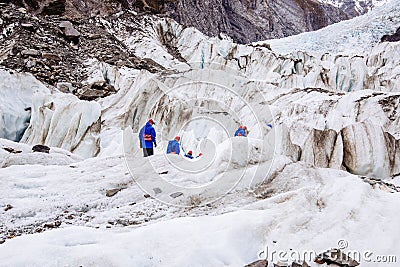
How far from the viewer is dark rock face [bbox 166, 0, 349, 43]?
45656 mm

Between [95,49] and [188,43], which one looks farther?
[188,43]

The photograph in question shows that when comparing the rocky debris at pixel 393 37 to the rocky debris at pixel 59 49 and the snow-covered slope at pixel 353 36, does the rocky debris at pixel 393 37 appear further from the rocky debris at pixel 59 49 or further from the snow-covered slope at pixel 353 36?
the rocky debris at pixel 59 49

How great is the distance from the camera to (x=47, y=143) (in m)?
10.3

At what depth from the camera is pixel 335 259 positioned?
2.89m

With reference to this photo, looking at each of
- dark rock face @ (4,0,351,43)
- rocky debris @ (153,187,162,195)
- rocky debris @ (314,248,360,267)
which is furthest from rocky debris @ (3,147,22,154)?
dark rock face @ (4,0,351,43)

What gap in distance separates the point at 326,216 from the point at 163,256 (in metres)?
1.64

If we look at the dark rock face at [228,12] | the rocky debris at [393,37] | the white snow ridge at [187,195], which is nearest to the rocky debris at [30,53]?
the white snow ridge at [187,195]

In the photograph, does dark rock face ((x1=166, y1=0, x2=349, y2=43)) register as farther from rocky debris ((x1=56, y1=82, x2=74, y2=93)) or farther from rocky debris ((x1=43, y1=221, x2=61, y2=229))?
rocky debris ((x1=43, y1=221, x2=61, y2=229))

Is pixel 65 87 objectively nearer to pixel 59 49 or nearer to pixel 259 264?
pixel 59 49

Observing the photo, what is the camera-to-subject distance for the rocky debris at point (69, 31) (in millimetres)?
22828

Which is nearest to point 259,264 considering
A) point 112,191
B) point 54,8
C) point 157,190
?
point 157,190

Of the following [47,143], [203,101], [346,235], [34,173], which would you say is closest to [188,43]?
[203,101]

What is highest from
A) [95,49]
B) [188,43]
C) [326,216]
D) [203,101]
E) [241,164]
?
[188,43]

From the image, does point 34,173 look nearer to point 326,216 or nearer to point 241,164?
point 241,164
